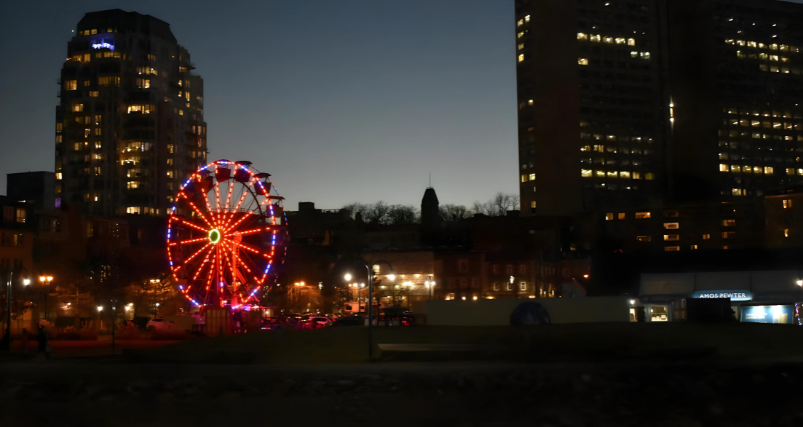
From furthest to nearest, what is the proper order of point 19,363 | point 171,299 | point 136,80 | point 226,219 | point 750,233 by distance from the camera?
point 136,80 → point 750,233 → point 171,299 → point 226,219 → point 19,363

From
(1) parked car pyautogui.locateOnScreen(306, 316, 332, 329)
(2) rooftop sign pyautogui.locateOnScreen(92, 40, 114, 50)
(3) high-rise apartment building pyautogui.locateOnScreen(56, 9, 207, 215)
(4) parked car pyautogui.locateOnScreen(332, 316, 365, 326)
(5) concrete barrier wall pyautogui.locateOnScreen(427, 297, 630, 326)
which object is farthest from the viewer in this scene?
(2) rooftop sign pyautogui.locateOnScreen(92, 40, 114, 50)

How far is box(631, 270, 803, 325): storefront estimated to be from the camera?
2259 inches

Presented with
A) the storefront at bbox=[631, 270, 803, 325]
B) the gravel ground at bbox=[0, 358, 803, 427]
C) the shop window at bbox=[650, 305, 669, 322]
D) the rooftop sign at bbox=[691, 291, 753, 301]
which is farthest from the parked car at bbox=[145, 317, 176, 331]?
the rooftop sign at bbox=[691, 291, 753, 301]

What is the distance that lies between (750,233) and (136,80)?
12657 centimetres

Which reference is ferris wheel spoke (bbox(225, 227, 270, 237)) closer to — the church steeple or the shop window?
the shop window

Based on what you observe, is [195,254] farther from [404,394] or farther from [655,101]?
[655,101]

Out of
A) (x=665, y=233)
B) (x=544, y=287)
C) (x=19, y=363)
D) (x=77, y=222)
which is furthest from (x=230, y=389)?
(x=665, y=233)

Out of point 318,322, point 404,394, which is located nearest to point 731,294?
point 318,322

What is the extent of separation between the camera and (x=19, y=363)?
3872cm

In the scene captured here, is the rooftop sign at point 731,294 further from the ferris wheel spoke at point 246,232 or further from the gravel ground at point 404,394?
the ferris wheel spoke at point 246,232

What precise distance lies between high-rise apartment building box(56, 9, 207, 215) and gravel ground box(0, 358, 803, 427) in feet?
420

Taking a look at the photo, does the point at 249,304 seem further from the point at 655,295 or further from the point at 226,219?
the point at 655,295

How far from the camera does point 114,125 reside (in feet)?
522

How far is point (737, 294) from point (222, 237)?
39.7 metres
